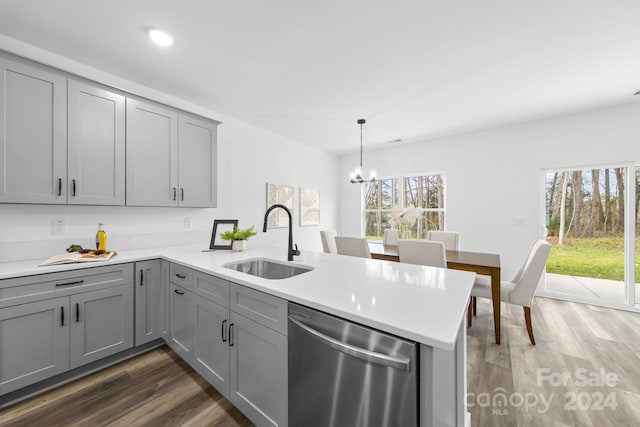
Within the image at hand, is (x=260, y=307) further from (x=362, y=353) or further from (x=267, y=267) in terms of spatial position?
(x=267, y=267)

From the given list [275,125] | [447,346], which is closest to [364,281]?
[447,346]

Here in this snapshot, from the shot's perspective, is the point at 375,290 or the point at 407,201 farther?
the point at 407,201

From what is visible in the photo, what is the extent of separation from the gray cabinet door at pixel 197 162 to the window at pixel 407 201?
10.3ft

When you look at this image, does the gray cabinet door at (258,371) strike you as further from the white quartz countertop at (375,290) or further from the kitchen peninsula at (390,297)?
the white quartz countertop at (375,290)

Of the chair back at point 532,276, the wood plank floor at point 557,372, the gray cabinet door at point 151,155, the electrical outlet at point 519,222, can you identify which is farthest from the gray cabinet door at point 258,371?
the electrical outlet at point 519,222

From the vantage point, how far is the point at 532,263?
2338 millimetres

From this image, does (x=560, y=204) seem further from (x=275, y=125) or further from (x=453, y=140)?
(x=275, y=125)

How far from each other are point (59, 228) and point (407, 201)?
15.8 feet

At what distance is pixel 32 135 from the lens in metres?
1.85

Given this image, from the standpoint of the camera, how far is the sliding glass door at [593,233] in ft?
10.4

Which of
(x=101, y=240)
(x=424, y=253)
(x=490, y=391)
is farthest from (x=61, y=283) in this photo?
(x=490, y=391)

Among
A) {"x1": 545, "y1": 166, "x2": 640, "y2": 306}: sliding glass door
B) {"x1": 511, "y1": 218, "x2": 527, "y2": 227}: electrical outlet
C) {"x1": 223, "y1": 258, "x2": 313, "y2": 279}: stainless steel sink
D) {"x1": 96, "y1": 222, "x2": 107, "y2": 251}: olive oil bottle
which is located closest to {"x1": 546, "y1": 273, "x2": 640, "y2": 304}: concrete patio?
{"x1": 545, "y1": 166, "x2": 640, "y2": 306}: sliding glass door

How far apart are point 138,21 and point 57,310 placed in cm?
206

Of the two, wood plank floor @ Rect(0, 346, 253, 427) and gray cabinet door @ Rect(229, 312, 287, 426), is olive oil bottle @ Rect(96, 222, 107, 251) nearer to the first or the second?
wood plank floor @ Rect(0, 346, 253, 427)
